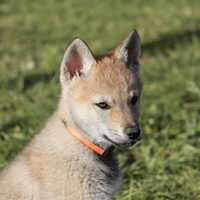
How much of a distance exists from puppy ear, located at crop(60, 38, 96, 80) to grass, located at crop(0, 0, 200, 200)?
1237mm

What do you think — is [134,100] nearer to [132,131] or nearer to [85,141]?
[132,131]

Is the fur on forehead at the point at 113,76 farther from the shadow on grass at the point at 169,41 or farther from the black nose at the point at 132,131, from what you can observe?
the shadow on grass at the point at 169,41

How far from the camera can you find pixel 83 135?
300cm

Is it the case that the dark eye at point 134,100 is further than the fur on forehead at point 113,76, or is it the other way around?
the dark eye at point 134,100

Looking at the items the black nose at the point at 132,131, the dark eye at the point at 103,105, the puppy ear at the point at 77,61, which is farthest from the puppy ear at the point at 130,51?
the black nose at the point at 132,131

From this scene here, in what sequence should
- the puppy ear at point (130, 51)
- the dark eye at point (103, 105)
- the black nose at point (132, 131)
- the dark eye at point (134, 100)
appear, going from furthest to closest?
1. the puppy ear at point (130, 51)
2. the dark eye at point (134, 100)
3. the dark eye at point (103, 105)
4. the black nose at point (132, 131)

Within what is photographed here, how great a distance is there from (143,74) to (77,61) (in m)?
3.27

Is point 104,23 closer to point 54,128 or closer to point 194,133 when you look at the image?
point 194,133

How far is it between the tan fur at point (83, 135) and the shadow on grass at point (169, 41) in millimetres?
4370

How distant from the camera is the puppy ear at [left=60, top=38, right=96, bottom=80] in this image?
9.77 feet

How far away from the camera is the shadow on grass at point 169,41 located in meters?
7.42

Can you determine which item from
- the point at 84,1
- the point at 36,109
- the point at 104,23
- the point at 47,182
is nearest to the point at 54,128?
the point at 47,182

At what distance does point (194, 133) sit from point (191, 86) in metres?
1.23

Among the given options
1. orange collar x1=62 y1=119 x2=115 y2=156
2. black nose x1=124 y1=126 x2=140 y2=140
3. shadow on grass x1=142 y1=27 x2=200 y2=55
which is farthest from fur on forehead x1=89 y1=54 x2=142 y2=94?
shadow on grass x1=142 y1=27 x2=200 y2=55
